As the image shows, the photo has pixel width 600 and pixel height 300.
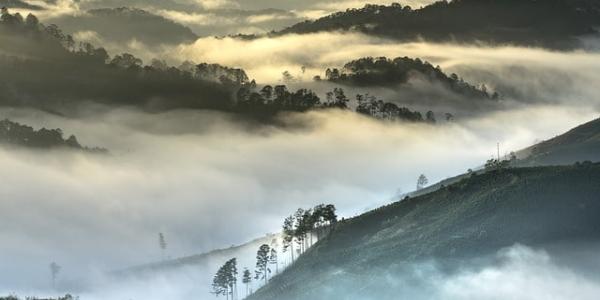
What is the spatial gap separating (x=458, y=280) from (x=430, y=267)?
29.1ft

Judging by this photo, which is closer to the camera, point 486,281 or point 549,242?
point 486,281

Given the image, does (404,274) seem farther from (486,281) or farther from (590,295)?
(590,295)

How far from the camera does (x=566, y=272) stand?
185 metres

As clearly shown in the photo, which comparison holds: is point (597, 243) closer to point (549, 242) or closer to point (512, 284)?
point (549, 242)

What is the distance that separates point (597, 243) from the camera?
195625 millimetres

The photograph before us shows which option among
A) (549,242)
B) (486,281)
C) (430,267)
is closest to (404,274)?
(430,267)

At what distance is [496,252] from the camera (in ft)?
645

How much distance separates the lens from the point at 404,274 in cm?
19562

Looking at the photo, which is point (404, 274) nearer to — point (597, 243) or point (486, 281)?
point (486, 281)

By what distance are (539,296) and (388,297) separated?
3147cm

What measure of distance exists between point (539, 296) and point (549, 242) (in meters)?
22.3

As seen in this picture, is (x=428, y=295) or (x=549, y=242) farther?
(x=549, y=242)

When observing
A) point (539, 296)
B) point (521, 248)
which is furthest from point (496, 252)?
point (539, 296)

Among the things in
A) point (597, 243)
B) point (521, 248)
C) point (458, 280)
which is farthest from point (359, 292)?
point (597, 243)
